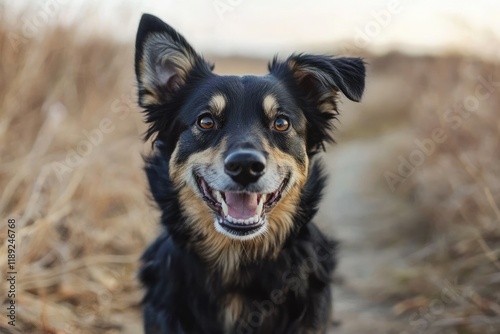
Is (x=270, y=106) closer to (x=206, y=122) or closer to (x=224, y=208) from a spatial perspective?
(x=206, y=122)

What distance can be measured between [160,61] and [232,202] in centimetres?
104

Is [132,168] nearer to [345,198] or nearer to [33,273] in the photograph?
[33,273]

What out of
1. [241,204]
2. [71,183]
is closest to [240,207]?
[241,204]

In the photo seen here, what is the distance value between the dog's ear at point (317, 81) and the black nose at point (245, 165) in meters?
0.71

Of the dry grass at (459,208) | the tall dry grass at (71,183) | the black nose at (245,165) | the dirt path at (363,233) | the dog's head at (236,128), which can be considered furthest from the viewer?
the dirt path at (363,233)

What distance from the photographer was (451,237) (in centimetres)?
588

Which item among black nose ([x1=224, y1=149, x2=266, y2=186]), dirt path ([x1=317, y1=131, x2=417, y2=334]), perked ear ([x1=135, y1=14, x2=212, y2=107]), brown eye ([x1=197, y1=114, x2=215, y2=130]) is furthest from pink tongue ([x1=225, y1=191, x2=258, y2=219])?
dirt path ([x1=317, y1=131, x2=417, y2=334])

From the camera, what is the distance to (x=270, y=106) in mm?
3434

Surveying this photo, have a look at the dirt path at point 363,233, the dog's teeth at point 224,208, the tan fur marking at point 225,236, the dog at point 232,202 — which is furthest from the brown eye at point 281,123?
the dirt path at point 363,233

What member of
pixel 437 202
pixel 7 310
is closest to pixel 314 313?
pixel 7 310

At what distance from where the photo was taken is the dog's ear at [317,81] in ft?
11.5

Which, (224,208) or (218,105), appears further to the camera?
(218,105)

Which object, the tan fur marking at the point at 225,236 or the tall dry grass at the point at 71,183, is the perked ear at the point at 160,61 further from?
the tall dry grass at the point at 71,183

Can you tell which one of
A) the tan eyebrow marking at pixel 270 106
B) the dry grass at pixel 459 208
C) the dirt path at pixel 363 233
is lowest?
the dirt path at pixel 363 233
